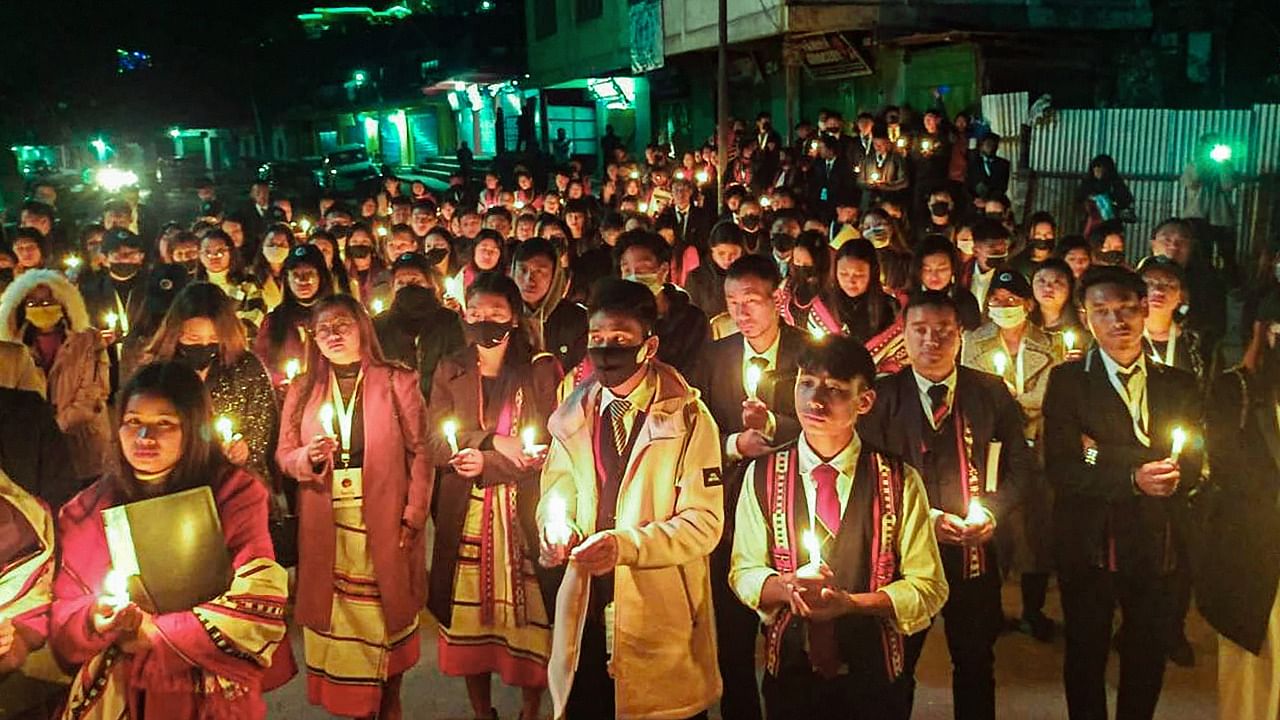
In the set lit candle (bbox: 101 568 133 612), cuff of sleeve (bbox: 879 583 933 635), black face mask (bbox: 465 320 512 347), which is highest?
black face mask (bbox: 465 320 512 347)

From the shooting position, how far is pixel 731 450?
452 cm

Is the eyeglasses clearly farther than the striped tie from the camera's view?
Yes

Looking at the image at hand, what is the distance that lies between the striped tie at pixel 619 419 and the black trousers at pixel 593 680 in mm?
634

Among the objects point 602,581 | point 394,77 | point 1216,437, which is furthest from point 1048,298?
point 394,77

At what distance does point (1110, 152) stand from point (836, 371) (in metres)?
13.5

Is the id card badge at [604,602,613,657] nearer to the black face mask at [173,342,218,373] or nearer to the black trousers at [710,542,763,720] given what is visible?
the black trousers at [710,542,763,720]

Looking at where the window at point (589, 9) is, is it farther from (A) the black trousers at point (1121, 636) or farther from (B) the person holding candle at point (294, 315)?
(A) the black trousers at point (1121, 636)

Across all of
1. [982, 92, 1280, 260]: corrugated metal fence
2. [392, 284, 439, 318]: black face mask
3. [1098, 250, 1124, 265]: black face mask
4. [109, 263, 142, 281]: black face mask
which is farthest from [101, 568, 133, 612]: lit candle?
[982, 92, 1280, 260]: corrugated metal fence

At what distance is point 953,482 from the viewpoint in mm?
4246

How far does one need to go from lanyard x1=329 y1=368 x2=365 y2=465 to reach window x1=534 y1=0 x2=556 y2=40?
32360 mm

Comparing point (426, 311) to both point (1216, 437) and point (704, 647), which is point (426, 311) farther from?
point (1216, 437)

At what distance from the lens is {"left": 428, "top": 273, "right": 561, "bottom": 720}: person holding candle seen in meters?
4.66

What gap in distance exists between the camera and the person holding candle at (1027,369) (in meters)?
5.59

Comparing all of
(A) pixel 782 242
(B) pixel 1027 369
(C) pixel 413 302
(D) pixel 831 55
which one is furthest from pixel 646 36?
(B) pixel 1027 369
